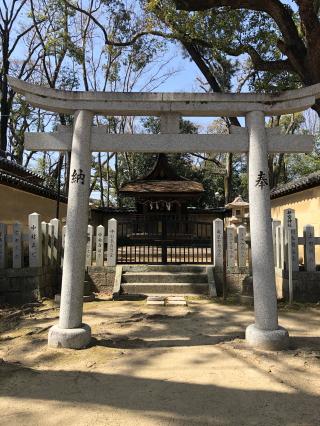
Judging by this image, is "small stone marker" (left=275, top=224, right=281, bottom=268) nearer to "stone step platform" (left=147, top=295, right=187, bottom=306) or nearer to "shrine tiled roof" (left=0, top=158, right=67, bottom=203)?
"stone step platform" (left=147, top=295, right=187, bottom=306)

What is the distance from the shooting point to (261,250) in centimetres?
555

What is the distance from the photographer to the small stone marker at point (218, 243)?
34.1 ft

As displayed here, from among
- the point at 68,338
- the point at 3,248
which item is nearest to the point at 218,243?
the point at 3,248

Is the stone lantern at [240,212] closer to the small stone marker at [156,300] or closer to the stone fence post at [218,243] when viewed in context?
the stone fence post at [218,243]

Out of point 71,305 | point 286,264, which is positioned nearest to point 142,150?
point 71,305

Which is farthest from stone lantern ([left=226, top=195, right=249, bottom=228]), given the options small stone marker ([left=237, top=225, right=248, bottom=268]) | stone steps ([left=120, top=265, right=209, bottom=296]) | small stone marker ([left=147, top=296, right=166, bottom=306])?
small stone marker ([left=147, top=296, right=166, bottom=306])

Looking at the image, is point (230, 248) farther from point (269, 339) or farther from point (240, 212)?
point (240, 212)

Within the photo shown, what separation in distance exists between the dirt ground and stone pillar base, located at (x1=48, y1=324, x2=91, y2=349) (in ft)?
0.35

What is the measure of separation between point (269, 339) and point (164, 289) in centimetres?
510

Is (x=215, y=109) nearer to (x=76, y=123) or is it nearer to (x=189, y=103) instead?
(x=189, y=103)

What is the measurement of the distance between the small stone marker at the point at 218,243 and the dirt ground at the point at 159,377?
3.62 m

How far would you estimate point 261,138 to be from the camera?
5805mm

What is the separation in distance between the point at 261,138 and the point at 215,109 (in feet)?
2.68

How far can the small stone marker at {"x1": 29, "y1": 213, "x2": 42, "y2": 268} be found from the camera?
8859mm
